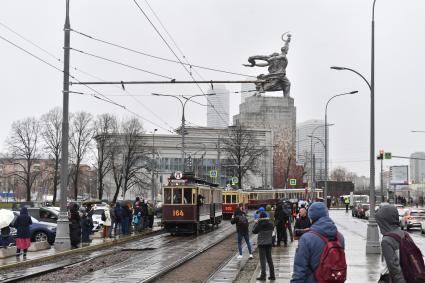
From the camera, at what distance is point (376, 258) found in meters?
20.6

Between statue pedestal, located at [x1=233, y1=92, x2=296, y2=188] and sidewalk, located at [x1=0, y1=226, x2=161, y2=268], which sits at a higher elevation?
statue pedestal, located at [x1=233, y1=92, x2=296, y2=188]

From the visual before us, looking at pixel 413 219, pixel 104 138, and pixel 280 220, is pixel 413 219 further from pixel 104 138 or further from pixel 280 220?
pixel 104 138

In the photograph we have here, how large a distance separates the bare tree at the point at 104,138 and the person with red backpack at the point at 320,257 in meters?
65.7

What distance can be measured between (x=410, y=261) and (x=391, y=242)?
0.28m

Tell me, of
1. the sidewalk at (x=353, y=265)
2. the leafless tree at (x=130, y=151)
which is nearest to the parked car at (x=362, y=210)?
the leafless tree at (x=130, y=151)

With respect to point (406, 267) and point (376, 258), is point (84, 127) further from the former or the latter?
point (406, 267)

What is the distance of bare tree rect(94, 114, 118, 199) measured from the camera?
72125mm

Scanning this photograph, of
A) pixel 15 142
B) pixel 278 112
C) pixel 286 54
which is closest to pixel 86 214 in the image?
pixel 15 142

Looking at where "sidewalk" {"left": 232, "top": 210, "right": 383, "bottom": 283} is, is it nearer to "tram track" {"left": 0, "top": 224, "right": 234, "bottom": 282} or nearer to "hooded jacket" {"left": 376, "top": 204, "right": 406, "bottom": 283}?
"tram track" {"left": 0, "top": 224, "right": 234, "bottom": 282}

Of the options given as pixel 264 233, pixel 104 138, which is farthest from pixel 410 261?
pixel 104 138

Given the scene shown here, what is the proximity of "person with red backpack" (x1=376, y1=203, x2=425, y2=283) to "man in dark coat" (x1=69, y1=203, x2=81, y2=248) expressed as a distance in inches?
804

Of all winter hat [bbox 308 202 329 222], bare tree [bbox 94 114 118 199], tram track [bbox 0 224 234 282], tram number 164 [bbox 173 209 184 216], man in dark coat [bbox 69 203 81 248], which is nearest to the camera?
winter hat [bbox 308 202 329 222]

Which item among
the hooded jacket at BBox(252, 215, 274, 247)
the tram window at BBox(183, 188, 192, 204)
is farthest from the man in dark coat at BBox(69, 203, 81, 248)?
the hooded jacket at BBox(252, 215, 274, 247)

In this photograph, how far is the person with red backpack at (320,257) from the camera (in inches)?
235
